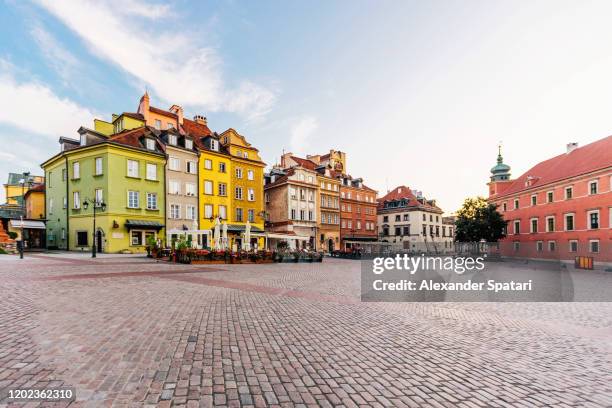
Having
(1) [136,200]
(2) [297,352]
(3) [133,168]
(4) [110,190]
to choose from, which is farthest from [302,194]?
(2) [297,352]

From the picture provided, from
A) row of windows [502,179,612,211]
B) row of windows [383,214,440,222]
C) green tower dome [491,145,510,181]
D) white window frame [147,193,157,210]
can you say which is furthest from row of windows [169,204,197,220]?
green tower dome [491,145,510,181]

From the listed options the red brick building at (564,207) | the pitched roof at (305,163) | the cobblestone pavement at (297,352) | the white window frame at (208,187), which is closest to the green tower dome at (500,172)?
the red brick building at (564,207)

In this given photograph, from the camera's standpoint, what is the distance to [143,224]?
3341 centimetres

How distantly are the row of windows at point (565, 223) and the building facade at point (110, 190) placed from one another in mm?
45757

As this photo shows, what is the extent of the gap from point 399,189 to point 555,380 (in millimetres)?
71071

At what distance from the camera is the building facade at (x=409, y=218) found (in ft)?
217

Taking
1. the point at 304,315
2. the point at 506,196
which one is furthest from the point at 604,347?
the point at 506,196

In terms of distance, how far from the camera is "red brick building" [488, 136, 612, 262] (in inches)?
1345

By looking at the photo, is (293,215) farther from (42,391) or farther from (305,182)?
(42,391)

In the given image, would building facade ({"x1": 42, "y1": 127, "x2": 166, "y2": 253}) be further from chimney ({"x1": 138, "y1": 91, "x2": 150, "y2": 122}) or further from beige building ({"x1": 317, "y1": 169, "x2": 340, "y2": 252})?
beige building ({"x1": 317, "y1": 169, "x2": 340, "y2": 252})

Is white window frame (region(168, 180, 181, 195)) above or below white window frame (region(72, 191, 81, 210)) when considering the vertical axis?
above

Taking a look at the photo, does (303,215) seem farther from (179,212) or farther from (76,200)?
(76,200)

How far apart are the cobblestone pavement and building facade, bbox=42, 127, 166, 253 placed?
2486 centimetres

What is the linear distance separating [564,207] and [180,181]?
4668cm
